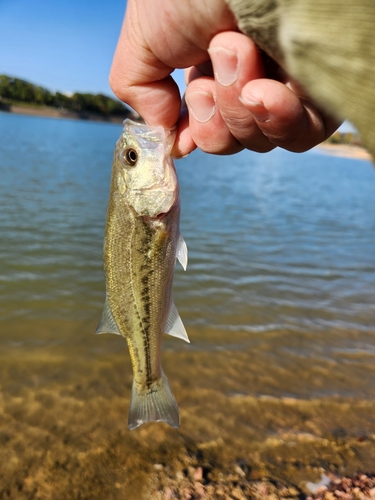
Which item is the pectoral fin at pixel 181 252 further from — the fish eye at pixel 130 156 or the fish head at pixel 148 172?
the fish eye at pixel 130 156

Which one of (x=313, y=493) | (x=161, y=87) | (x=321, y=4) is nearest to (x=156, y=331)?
(x=161, y=87)

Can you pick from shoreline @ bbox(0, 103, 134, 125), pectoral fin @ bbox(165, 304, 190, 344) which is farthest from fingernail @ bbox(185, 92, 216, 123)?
shoreline @ bbox(0, 103, 134, 125)

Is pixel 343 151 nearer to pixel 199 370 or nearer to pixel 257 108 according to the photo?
pixel 199 370

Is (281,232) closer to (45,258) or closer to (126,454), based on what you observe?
(45,258)

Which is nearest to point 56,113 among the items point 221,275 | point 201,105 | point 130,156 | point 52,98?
point 52,98

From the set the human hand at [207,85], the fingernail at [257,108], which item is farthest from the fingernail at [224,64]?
the fingernail at [257,108]

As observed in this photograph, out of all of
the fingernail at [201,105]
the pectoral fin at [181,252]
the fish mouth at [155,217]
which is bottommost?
the pectoral fin at [181,252]

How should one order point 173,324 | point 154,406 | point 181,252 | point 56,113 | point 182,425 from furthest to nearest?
point 56,113 → point 182,425 → point 154,406 → point 173,324 → point 181,252
